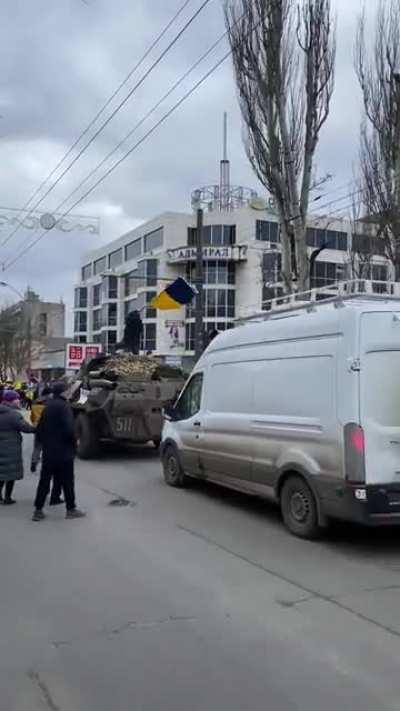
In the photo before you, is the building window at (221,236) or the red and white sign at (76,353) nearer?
the red and white sign at (76,353)

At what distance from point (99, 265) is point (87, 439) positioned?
81.0m

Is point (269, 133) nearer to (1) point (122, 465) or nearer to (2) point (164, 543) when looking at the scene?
(1) point (122, 465)

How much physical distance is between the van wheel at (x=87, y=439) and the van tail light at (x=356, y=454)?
362 inches

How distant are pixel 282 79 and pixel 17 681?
2020 cm

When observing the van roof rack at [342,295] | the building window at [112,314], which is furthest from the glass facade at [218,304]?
the van roof rack at [342,295]

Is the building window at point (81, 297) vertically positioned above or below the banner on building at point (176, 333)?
above

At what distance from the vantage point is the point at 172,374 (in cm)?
1648

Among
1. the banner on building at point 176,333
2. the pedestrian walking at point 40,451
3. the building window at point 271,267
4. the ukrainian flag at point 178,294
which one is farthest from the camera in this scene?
the banner on building at point 176,333

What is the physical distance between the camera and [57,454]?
912cm

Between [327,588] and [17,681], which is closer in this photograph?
[17,681]

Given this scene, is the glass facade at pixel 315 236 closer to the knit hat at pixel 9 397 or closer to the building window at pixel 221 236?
the building window at pixel 221 236

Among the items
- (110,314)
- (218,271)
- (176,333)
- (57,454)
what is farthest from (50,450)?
(110,314)

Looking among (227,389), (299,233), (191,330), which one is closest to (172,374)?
(227,389)

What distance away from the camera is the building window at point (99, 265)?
303 feet
